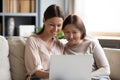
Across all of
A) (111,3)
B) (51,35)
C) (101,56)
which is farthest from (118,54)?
(111,3)

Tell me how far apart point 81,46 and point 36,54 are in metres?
0.37

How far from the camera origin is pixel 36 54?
Answer: 173 cm

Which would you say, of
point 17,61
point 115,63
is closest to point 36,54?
point 17,61

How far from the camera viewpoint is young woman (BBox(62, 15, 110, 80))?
182 centimetres

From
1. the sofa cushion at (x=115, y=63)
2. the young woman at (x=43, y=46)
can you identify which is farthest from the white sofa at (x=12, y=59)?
the sofa cushion at (x=115, y=63)

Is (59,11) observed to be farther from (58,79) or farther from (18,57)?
(58,79)

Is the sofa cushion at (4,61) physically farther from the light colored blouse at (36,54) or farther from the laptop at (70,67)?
the laptop at (70,67)

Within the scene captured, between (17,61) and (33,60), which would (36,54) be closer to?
(33,60)

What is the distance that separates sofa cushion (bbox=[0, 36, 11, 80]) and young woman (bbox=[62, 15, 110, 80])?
45 centimetres

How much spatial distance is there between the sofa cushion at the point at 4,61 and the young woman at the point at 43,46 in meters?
0.16

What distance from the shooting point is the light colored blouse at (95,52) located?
6.00 ft

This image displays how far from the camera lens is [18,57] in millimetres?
1878

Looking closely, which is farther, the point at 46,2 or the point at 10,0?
the point at 46,2

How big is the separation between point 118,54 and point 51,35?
2.22ft
